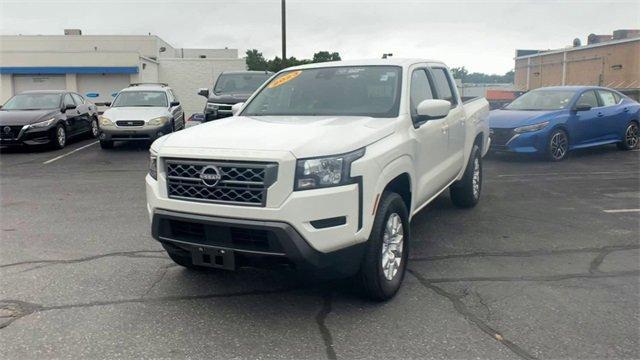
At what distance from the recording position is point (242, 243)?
3.64 meters

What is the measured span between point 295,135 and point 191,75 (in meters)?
30.3

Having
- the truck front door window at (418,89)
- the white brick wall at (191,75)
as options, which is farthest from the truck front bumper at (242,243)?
the white brick wall at (191,75)

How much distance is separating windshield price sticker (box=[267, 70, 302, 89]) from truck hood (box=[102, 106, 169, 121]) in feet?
29.0

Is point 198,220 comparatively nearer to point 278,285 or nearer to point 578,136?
point 278,285

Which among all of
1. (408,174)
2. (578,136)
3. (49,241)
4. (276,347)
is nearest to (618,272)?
(408,174)

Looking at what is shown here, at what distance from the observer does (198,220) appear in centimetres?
369

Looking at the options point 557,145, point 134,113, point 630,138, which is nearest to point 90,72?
point 134,113

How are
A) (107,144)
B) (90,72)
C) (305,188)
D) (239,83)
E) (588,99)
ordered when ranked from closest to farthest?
1. (305,188)
2. (588,99)
3. (107,144)
4. (239,83)
5. (90,72)

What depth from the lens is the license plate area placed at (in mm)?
3661

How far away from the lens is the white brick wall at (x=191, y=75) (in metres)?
31.9

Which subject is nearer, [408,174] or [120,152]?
[408,174]

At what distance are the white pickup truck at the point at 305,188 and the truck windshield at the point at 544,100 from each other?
803 cm

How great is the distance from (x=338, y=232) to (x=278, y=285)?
1.18 metres

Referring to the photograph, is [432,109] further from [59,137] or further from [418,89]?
[59,137]
